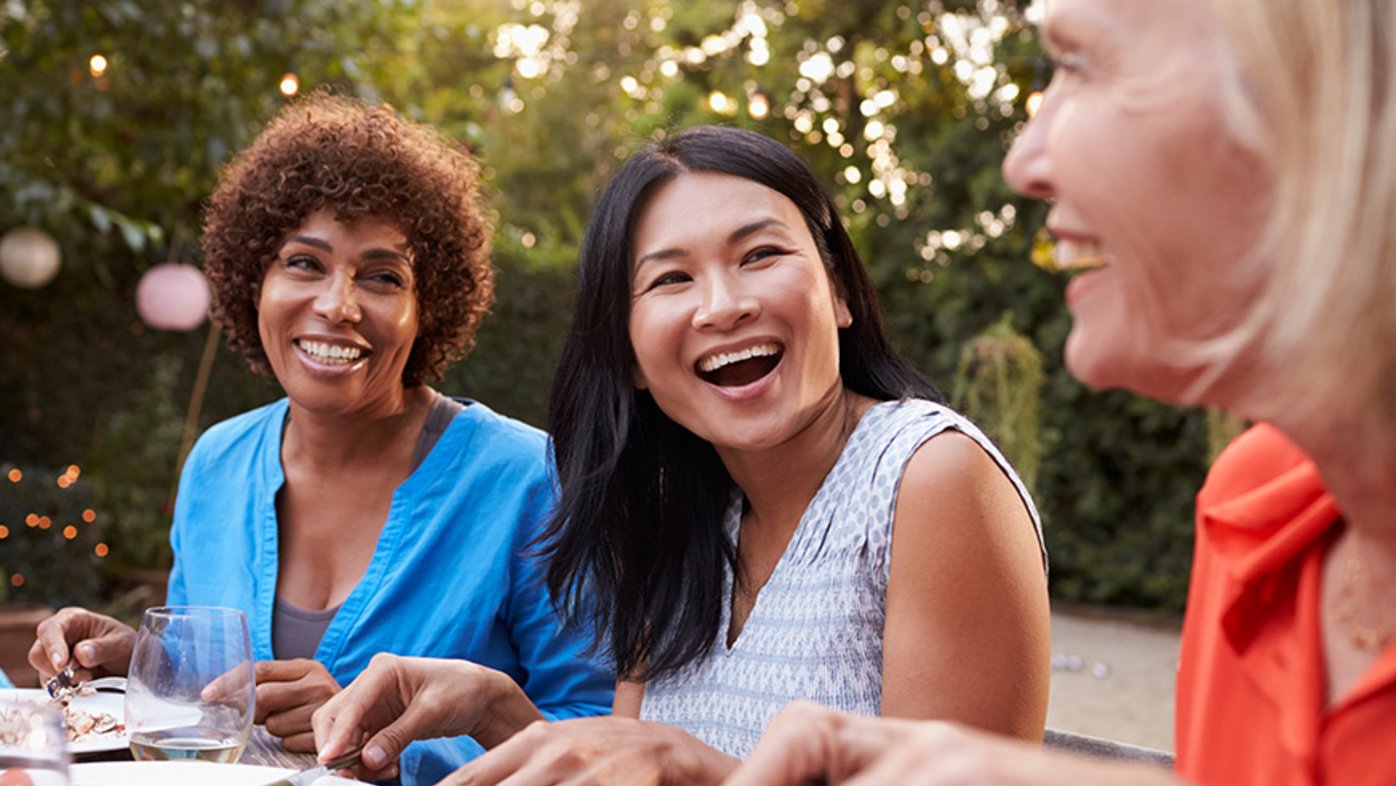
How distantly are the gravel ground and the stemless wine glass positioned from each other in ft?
14.6

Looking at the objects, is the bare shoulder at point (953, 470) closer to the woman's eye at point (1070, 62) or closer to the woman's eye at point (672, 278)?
the woman's eye at point (672, 278)

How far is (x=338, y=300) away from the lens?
276cm

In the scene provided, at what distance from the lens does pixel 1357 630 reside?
97 centimetres

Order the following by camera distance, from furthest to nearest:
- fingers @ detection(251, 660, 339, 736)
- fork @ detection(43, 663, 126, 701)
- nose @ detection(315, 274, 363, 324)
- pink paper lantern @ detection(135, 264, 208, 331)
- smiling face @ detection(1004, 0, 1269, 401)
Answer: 1. pink paper lantern @ detection(135, 264, 208, 331)
2. nose @ detection(315, 274, 363, 324)
3. fork @ detection(43, 663, 126, 701)
4. fingers @ detection(251, 660, 339, 736)
5. smiling face @ detection(1004, 0, 1269, 401)

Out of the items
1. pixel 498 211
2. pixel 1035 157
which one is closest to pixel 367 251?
→ pixel 1035 157

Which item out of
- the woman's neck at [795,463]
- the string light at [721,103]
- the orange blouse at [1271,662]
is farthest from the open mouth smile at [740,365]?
the string light at [721,103]

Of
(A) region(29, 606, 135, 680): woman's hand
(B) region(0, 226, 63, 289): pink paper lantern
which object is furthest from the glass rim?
(B) region(0, 226, 63, 289): pink paper lantern

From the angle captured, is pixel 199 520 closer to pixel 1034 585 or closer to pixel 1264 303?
pixel 1034 585

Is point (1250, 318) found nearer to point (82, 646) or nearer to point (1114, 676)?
point (82, 646)

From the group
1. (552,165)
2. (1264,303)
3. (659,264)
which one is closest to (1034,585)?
(659,264)

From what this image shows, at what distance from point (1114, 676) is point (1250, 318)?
23.4 feet

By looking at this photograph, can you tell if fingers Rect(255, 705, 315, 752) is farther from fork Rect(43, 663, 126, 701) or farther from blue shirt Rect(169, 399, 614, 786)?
blue shirt Rect(169, 399, 614, 786)

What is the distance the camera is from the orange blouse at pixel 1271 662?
90cm

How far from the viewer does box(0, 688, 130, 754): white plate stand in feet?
5.59
